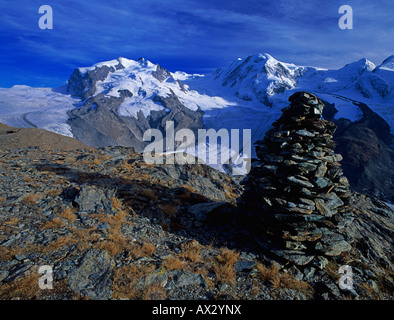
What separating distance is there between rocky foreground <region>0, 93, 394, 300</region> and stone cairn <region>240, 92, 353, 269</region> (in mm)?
72

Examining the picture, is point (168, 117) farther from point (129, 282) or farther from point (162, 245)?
point (129, 282)

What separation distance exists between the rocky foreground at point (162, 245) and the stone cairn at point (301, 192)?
0.24 feet

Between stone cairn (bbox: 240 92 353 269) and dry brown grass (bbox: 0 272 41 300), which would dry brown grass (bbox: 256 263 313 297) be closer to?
stone cairn (bbox: 240 92 353 269)

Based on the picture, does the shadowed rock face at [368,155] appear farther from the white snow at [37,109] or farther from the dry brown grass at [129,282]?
the white snow at [37,109]

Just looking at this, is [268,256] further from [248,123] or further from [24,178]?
[248,123]

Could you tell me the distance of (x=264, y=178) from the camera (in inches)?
351

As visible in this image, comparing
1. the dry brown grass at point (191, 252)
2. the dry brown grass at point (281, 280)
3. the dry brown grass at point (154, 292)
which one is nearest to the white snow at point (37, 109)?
the dry brown grass at point (191, 252)

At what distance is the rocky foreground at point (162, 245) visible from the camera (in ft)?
19.5

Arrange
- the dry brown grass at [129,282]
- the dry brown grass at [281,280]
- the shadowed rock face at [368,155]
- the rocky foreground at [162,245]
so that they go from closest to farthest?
1. the dry brown grass at [129,282]
2. the rocky foreground at [162,245]
3. the dry brown grass at [281,280]
4. the shadowed rock face at [368,155]

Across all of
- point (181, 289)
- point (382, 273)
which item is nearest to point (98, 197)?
point (181, 289)

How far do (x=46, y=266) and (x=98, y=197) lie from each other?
5032mm

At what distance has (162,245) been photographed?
27.0 ft

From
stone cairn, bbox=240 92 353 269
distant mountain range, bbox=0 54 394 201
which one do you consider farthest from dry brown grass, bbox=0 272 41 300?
distant mountain range, bbox=0 54 394 201

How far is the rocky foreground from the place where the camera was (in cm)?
594
